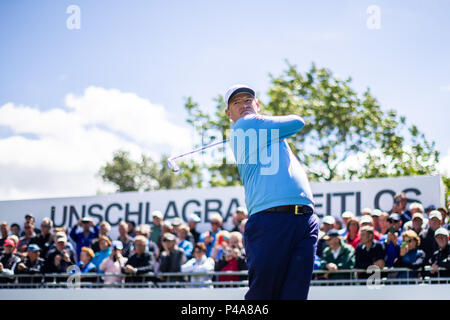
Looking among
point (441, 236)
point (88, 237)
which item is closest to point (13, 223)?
point (88, 237)

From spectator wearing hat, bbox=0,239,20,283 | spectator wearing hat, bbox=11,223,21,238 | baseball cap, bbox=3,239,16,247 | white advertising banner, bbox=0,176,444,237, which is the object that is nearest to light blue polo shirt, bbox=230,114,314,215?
white advertising banner, bbox=0,176,444,237

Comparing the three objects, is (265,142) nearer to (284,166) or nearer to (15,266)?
(284,166)

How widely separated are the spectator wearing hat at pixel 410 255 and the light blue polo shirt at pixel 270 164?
5505 mm

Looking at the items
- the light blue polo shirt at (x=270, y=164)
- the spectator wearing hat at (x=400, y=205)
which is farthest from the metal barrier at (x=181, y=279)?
the light blue polo shirt at (x=270, y=164)

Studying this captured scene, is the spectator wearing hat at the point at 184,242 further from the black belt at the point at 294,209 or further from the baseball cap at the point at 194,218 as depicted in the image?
the black belt at the point at 294,209

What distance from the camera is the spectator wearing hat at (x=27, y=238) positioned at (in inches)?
527

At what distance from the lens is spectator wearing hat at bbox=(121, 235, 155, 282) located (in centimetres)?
1052

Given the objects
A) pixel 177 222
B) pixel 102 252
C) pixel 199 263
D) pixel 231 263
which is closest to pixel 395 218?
pixel 231 263

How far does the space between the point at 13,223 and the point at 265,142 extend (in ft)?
41.4

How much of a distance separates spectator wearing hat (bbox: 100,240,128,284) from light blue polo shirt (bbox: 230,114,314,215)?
23.7 feet

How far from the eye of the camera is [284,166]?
397cm

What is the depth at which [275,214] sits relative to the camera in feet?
12.8

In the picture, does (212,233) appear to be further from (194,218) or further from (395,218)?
(395,218)

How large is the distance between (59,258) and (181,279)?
2.76 metres
